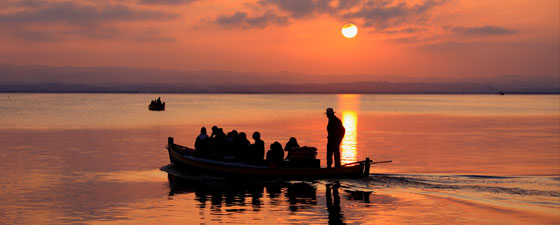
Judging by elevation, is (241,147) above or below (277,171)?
above

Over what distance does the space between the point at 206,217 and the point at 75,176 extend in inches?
433

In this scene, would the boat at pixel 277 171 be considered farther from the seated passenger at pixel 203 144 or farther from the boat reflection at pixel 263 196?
the seated passenger at pixel 203 144

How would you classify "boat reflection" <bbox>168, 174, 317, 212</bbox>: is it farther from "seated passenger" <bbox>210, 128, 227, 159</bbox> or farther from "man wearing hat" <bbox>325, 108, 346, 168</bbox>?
"man wearing hat" <bbox>325, 108, 346, 168</bbox>

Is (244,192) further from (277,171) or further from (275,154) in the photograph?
(275,154)

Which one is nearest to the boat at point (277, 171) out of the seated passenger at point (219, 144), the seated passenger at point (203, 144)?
the seated passenger at point (219, 144)

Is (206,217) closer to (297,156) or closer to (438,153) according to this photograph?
(297,156)

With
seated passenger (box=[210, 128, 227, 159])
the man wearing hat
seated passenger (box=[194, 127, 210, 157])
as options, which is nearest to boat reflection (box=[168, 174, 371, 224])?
seated passenger (box=[210, 128, 227, 159])

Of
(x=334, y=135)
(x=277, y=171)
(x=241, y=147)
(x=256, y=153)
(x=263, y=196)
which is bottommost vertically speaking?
(x=263, y=196)

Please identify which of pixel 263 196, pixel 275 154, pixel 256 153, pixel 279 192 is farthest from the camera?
pixel 256 153

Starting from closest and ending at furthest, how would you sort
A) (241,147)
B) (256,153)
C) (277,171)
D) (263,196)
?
(263,196) < (277,171) < (256,153) < (241,147)

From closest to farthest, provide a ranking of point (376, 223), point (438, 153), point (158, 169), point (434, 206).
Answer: point (376, 223)
point (434, 206)
point (158, 169)
point (438, 153)

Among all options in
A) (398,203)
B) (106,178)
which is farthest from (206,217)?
(106,178)

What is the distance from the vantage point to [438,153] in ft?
128

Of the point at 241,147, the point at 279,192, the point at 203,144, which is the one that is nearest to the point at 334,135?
A: the point at 241,147
